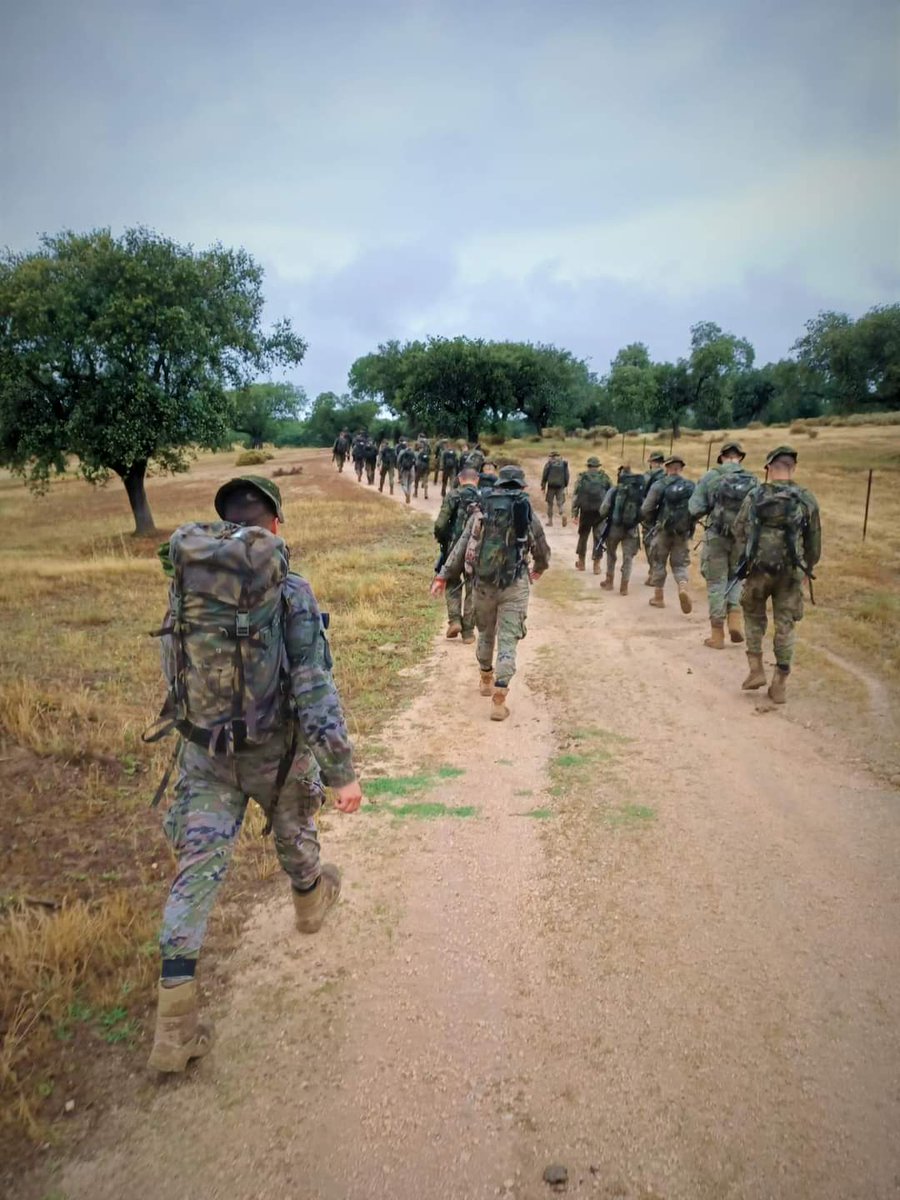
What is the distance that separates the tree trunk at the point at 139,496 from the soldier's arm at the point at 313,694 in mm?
18114

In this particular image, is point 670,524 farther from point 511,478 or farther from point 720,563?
point 511,478

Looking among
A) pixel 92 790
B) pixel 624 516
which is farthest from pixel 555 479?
pixel 92 790

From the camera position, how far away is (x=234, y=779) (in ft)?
9.54

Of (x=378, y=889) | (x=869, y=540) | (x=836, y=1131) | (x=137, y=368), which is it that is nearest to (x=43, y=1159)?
(x=378, y=889)

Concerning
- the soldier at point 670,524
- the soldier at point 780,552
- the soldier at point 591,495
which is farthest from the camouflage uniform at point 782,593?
the soldier at point 591,495

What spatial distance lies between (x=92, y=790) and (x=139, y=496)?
17.0 metres

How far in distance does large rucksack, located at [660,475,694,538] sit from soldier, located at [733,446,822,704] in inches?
112

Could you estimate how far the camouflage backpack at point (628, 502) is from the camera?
10.5 m

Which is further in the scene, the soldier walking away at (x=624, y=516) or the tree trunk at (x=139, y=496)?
the tree trunk at (x=139, y=496)

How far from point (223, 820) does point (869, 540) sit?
52.0ft

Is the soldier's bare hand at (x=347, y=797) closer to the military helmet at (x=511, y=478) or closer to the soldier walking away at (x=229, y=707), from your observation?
the soldier walking away at (x=229, y=707)

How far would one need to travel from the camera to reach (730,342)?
46.6m

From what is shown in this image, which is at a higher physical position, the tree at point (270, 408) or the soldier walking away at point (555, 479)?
the tree at point (270, 408)

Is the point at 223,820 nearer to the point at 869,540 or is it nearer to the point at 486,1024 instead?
the point at 486,1024
